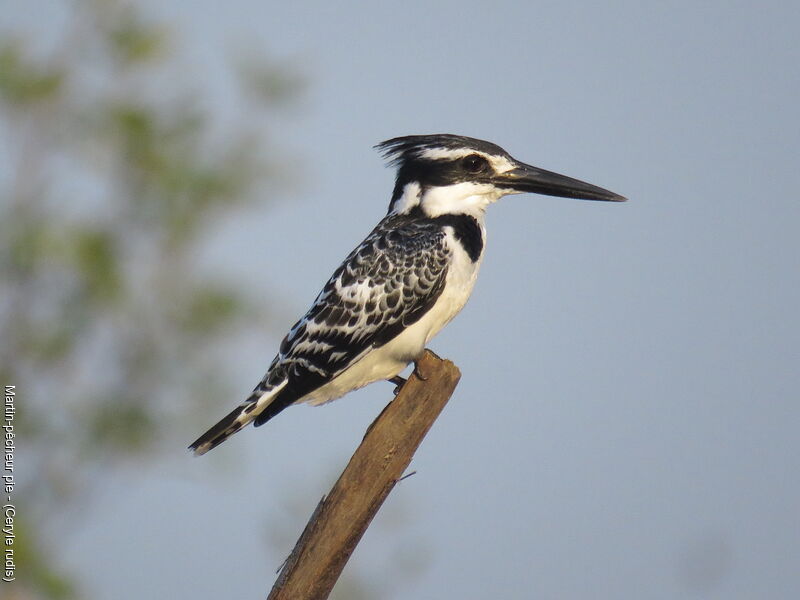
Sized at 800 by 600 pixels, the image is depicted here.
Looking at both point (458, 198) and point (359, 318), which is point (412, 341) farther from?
point (458, 198)

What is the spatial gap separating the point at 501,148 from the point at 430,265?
0.85 m

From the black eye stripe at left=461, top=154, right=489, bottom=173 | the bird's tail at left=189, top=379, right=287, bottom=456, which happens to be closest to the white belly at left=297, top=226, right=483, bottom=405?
the bird's tail at left=189, top=379, right=287, bottom=456

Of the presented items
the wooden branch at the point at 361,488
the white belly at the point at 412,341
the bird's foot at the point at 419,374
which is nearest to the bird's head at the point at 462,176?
the white belly at the point at 412,341

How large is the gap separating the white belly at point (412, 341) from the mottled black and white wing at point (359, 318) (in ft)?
0.14

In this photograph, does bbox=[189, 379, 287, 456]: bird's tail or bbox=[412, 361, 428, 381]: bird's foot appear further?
bbox=[189, 379, 287, 456]: bird's tail

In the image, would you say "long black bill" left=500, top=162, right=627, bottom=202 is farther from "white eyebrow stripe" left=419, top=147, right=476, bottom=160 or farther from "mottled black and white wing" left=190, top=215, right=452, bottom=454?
"mottled black and white wing" left=190, top=215, right=452, bottom=454

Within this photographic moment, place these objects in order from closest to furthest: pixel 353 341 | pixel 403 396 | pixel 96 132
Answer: pixel 403 396, pixel 353 341, pixel 96 132

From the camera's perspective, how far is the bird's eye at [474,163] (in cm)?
523

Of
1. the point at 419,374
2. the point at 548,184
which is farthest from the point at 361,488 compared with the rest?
the point at 548,184

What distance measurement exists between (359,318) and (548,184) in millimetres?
1267

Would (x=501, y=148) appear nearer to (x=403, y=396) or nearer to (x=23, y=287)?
(x=403, y=396)

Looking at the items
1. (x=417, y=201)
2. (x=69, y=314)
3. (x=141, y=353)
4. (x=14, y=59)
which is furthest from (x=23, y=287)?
(x=417, y=201)

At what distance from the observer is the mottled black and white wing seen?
15.9 ft

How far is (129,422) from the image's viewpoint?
31.3 feet
